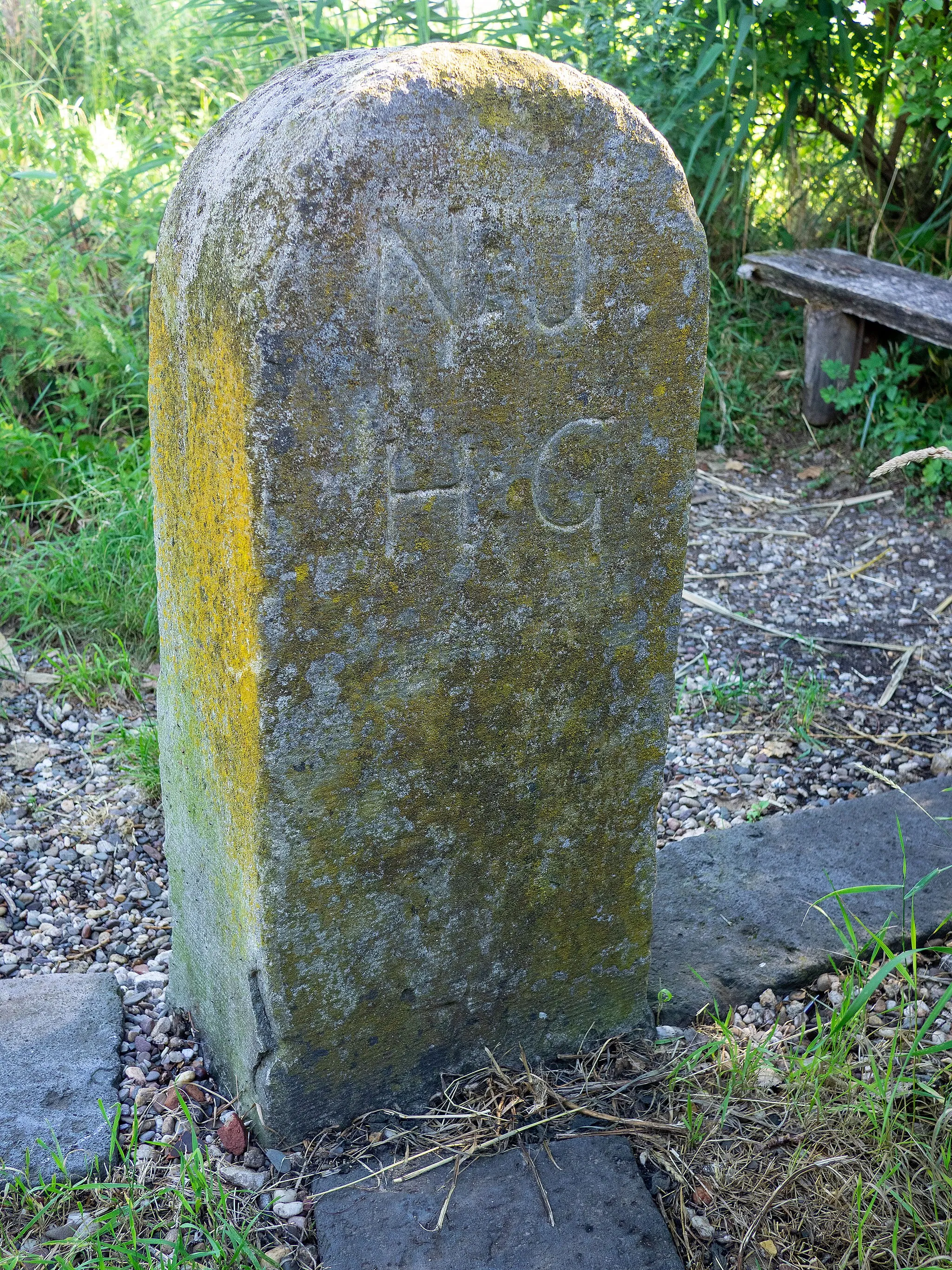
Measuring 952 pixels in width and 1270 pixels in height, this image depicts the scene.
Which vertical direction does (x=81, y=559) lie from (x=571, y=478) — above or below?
below

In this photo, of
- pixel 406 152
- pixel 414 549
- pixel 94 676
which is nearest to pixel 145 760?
pixel 94 676

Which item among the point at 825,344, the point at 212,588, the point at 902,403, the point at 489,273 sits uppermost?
the point at 489,273

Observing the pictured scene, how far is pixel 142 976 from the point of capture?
7.08 ft

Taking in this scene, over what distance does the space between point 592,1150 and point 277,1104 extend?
18.7 inches

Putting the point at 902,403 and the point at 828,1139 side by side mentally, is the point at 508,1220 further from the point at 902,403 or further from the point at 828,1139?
the point at 902,403

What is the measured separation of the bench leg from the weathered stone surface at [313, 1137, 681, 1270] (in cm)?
382

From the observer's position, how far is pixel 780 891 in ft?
7.44

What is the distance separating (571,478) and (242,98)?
3018 mm

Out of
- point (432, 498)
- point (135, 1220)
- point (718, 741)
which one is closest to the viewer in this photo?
point (432, 498)

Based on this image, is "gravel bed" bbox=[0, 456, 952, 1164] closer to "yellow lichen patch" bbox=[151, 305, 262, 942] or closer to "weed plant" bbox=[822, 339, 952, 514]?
"weed plant" bbox=[822, 339, 952, 514]

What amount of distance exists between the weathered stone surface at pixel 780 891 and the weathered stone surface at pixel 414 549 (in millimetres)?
318

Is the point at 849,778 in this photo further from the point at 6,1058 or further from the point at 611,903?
the point at 6,1058

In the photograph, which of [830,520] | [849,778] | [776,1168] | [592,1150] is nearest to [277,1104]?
[592,1150]

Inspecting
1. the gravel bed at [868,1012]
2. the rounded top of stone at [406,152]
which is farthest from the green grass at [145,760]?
the rounded top of stone at [406,152]
